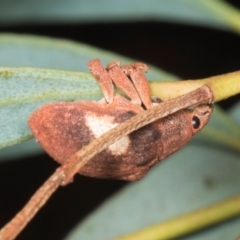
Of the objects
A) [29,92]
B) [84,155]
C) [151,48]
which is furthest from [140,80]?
[151,48]

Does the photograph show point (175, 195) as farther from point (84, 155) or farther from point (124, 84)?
point (84, 155)

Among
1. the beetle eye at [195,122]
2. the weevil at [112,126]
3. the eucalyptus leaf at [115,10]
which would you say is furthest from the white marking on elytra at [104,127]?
the eucalyptus leaf at [115,10]

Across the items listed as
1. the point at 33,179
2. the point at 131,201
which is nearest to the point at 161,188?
the point at 131,201

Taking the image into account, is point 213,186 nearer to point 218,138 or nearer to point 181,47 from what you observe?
point 218,138

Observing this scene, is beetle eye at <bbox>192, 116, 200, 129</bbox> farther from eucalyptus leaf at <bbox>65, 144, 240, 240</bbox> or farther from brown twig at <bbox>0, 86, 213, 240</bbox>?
eucalyptus leaf at <bbox>65, 144, 240, 240</bbox>

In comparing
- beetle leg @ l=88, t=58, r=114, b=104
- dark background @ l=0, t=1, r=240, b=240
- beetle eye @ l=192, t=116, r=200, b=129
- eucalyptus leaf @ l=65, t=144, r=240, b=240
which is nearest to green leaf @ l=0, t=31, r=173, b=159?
beetle leg @ l=88, t=58, r=114, b=104

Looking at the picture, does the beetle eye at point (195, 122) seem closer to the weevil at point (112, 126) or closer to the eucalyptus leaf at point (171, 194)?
the weevil at point (112, 126)
